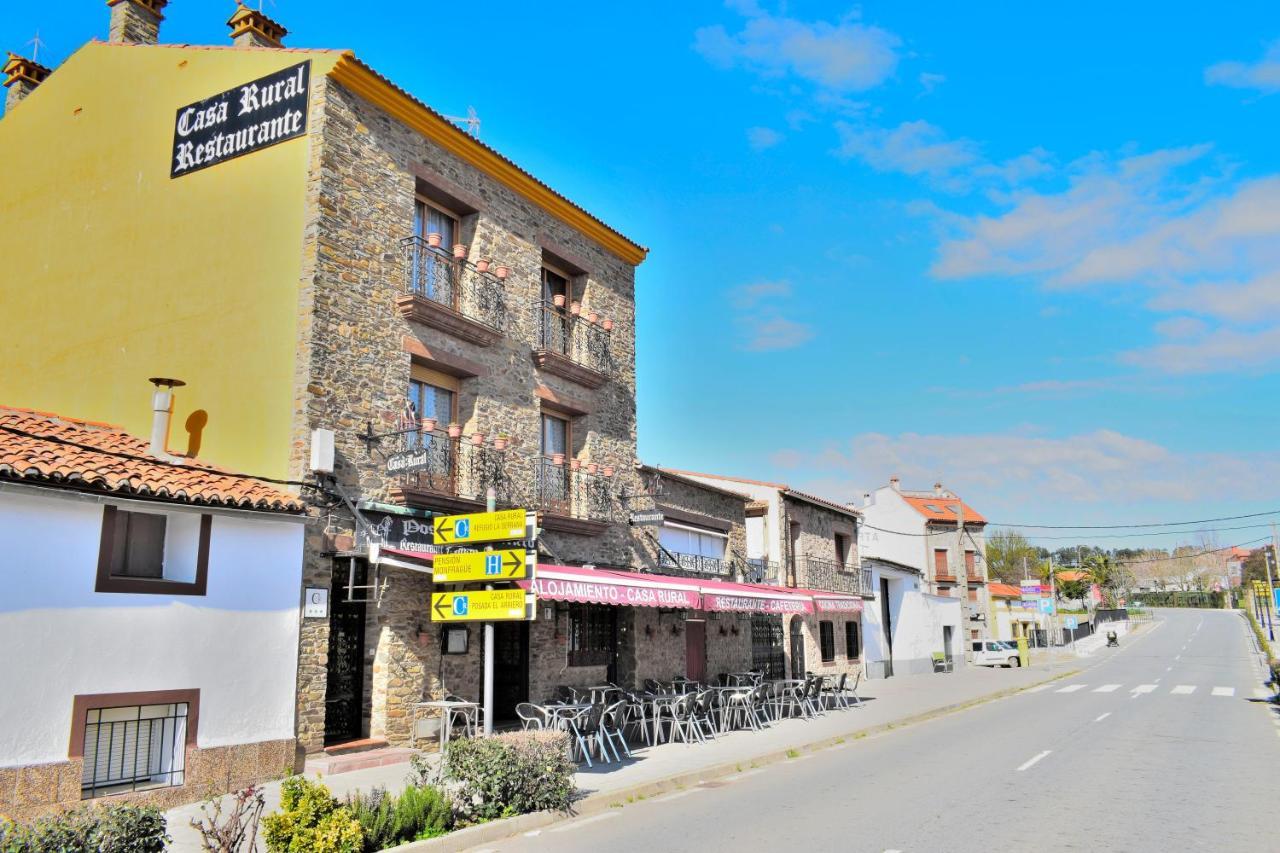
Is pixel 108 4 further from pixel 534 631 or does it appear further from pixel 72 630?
pixel 534 631

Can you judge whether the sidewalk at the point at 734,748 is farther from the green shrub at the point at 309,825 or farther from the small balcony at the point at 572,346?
the small balcony at the point at 572,346

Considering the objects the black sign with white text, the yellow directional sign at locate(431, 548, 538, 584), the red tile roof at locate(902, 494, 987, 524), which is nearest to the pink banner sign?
the yellow directional sign at locate(431, 548, 538, 584)

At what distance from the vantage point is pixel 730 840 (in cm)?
834

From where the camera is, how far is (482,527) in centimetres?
1141

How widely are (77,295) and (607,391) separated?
9.98 metres

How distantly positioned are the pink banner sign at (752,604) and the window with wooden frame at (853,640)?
13.4 metres

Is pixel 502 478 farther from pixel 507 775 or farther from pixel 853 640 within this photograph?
pixel 853 640

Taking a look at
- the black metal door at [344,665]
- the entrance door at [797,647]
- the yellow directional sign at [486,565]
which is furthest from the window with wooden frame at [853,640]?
the yellow directional sign at [486,565]

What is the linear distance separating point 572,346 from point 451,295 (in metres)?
3.64

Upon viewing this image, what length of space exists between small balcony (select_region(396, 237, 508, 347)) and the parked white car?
3540cm

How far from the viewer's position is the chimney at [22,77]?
18.3 meters

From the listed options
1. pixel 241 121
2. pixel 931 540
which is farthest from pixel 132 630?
pixel 931 540

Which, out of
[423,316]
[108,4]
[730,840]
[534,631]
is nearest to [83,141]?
[108,4]

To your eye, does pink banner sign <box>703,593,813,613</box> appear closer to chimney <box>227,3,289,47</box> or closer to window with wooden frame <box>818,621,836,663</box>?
window with wooden frame <box>818,621,836,663</box>
